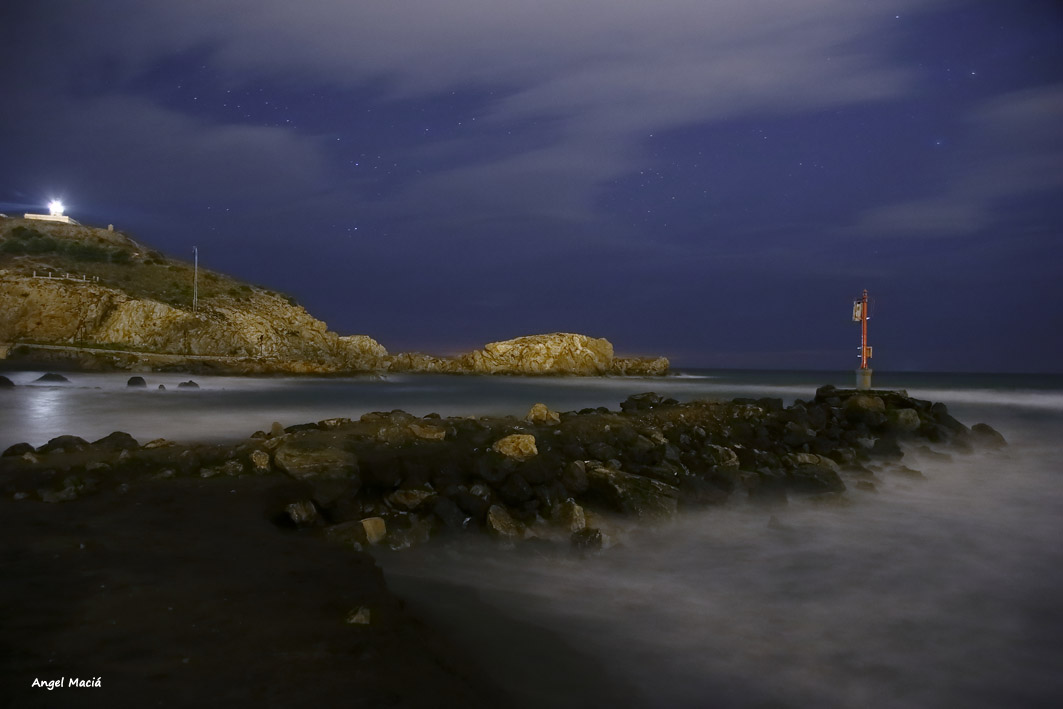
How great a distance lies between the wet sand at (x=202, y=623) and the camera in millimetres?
3488

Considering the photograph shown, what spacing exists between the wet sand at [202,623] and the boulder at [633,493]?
4.00 m

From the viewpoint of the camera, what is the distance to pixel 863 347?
93.6ft

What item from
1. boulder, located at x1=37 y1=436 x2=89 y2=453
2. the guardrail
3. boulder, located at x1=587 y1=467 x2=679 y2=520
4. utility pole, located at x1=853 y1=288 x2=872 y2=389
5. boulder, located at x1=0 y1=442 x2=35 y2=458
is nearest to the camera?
boulder, located at x1=587 y1=467 x2=679 y2=520

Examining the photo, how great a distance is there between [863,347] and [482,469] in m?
25.7

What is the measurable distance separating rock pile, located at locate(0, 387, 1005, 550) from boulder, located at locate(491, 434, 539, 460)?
24 millimetres

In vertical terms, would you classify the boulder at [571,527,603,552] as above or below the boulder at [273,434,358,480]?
below

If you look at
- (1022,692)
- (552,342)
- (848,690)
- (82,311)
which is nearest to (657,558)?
(848,690)

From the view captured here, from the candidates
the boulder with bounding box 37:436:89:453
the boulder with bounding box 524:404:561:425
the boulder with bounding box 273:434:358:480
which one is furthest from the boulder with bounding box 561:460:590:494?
the boulder with bounding box 37:436:89:453

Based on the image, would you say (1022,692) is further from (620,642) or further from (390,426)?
(390,426)

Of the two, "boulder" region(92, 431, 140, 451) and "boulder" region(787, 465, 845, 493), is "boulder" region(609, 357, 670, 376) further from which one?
"boulder" region(92, 431, 140, 451)

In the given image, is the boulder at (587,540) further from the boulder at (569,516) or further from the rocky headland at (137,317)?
the rocky headland at (137,317)

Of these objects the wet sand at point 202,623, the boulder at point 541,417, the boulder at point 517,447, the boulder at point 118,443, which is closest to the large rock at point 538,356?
the boulder at point 541,417

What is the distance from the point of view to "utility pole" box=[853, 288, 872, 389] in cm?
2831

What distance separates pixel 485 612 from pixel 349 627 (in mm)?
1670
